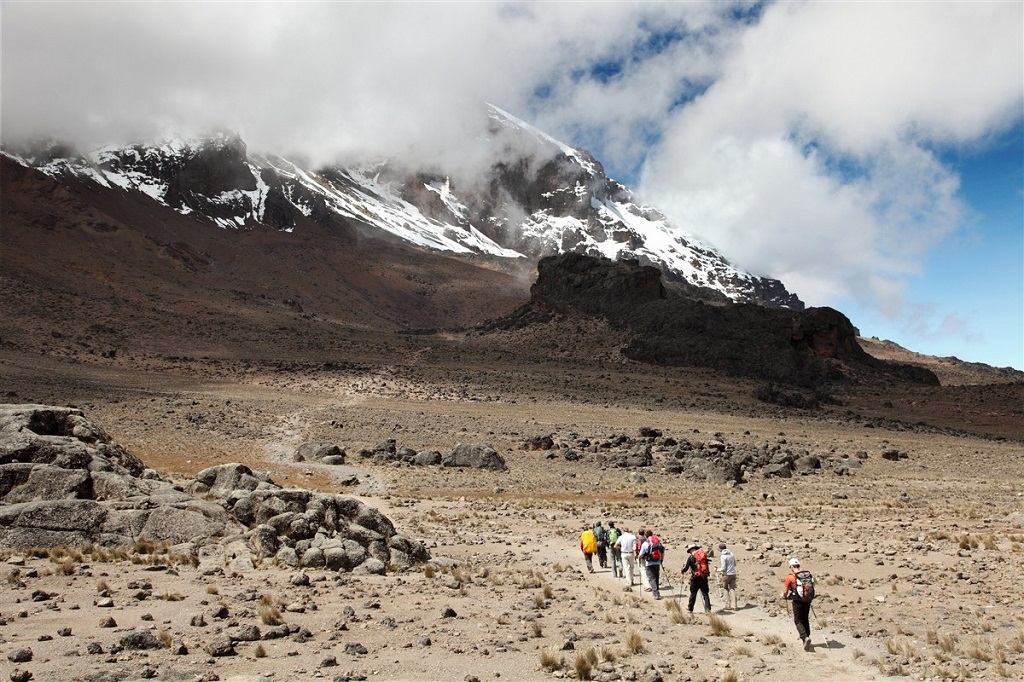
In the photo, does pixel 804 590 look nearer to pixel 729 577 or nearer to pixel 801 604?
pixel 801 604

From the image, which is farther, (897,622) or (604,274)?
(604,274)

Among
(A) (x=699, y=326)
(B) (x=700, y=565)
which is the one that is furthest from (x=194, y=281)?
(B) (x=700, y=565)

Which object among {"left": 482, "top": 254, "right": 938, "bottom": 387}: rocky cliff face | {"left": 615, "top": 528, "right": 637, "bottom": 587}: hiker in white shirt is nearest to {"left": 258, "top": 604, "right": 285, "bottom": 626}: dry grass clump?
{"left": 615, "top": 528, "right": 637, "bottom": 587}: hiker in white shirt

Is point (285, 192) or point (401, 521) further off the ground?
point (285, 192)

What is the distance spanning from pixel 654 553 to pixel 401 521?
10.6m

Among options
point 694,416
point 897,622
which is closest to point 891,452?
point 694,416

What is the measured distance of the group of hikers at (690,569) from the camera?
1219 centimetres

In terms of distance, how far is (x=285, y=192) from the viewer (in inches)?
5738

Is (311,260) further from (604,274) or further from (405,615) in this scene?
(405,615)

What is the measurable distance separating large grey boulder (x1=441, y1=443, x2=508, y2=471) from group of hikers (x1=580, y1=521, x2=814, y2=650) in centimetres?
1598

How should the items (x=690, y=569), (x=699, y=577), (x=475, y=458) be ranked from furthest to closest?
(x=475, y=458) < (x=690, y=569) < (x=699, y=577)

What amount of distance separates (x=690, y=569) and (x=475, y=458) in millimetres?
21522

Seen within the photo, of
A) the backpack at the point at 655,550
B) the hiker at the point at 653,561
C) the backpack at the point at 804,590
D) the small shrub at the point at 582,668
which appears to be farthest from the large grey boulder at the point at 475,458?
the small shrub at the point at 582,668

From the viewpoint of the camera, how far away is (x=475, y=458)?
36188 millimetres
